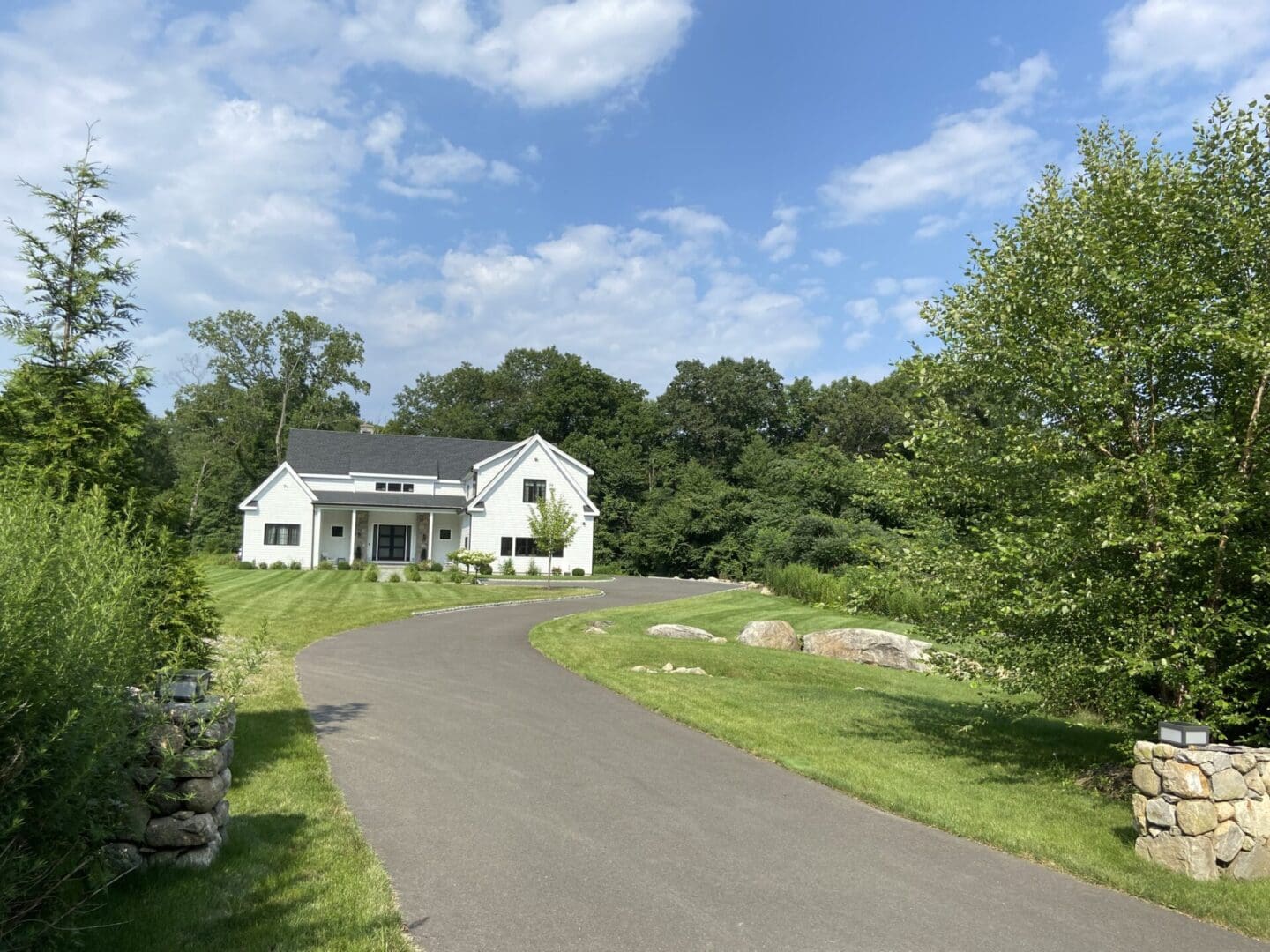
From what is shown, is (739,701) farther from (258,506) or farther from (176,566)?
(258,506)

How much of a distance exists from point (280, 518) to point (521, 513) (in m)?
12.3

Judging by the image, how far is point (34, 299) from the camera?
9125mm

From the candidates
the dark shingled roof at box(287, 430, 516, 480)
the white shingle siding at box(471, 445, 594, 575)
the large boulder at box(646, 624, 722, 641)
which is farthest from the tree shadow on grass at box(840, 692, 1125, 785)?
the dark shingled roof at box(287, 430, 516, 480)

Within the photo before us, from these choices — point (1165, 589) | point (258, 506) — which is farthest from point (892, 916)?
point (258, 506)

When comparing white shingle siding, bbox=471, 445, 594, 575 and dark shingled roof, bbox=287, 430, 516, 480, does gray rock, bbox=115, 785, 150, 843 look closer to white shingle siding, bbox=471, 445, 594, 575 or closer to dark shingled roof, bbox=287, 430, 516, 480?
white shingle siding, bbox=471, 445, 594, 575

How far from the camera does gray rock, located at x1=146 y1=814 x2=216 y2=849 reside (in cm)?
551

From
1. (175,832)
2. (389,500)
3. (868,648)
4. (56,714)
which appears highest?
(389,500)

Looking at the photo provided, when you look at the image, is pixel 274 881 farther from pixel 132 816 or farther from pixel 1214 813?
pixel 1214 813

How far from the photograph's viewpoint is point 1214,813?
6.32 m

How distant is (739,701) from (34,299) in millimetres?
10407

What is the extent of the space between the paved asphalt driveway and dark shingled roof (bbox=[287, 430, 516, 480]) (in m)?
38.7

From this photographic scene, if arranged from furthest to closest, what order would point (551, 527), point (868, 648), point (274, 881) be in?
point (551, 527) < point (868, 648) < point (274, 881)

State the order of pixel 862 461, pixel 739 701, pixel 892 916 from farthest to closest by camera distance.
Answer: pixel 739 701, pixel 862 461, pixel 892 916

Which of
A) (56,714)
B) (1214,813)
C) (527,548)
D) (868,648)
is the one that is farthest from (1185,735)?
(527,548)
